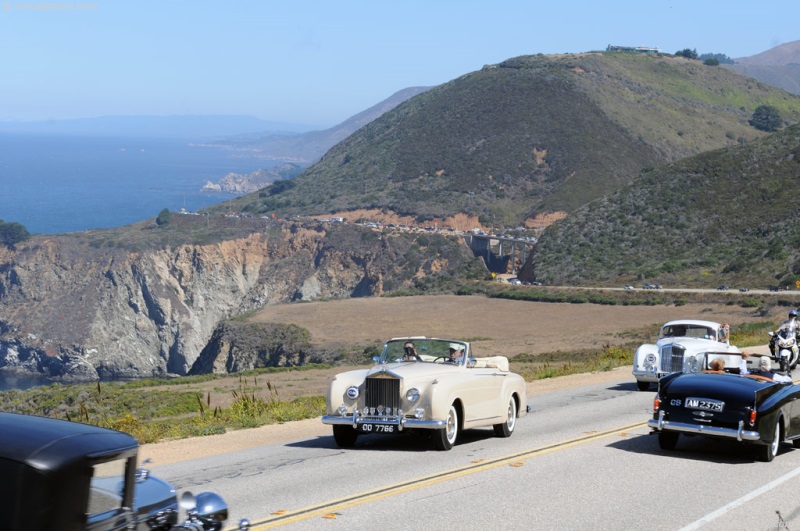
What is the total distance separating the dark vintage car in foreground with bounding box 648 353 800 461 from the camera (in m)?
13.1

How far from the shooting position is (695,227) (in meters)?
94.4

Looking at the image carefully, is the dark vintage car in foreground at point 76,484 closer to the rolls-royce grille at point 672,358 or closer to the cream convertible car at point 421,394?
the cream convertible car at point 421,394

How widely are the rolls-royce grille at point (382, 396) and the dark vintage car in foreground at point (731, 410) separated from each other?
3.37 m

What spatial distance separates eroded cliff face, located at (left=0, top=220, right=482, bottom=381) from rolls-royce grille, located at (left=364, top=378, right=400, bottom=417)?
95233mm

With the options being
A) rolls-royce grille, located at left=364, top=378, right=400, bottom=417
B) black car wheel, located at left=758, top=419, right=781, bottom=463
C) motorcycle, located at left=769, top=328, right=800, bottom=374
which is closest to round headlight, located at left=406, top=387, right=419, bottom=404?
rolls-royce grille, located at left=364, top=378, right=400, bottom=417

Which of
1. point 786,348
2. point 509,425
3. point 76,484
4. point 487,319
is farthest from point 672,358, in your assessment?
point 487,319

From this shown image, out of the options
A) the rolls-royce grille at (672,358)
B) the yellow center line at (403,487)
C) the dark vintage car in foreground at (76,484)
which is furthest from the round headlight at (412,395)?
the rolls-royce grille at (672,358)

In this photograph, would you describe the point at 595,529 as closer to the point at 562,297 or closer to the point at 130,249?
the point at 562,297

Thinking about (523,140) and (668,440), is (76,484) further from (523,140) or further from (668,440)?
(523,140)

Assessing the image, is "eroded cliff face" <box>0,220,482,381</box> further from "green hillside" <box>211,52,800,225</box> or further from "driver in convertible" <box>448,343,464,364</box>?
"driver in convertible" <box>448,343,464,364</box>

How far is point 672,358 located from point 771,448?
8724mm

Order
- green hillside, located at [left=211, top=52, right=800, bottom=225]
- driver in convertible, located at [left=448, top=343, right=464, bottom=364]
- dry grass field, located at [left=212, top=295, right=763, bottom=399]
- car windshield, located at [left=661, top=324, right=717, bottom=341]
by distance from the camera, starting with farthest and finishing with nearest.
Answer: green hillside, located at [left=211, top=52, right=800, bottom=225], dry grass field, located at [left=212, top=295, right=763, bottom=399], car windshield, located at [left=661, top=324, right=717, bottom=341], driver in convertible, located at [left=448, top=343, right=464, bottom=364]

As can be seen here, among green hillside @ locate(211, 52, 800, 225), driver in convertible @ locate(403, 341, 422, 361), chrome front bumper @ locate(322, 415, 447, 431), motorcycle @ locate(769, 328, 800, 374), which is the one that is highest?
green hillside @ locate(211, 52, 800, 225)

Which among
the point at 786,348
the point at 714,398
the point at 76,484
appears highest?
the point at 76,484
